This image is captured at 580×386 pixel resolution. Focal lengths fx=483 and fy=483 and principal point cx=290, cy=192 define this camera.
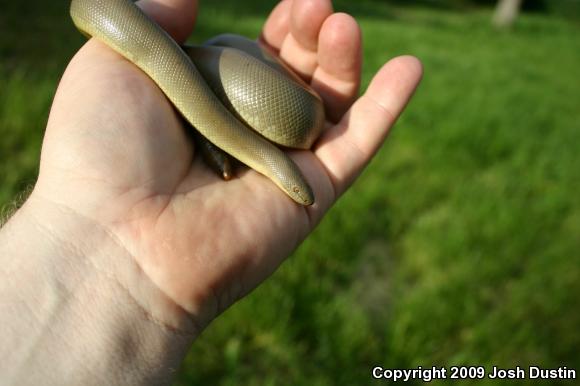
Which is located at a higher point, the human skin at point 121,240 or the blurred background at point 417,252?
the human skin at point 121,240

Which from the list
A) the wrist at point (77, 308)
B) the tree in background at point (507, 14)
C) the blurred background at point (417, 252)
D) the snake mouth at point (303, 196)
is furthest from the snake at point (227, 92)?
the tree in background at point (507, 14)

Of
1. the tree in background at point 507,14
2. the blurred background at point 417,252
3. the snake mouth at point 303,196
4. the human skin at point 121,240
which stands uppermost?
the human skin at point 121,240

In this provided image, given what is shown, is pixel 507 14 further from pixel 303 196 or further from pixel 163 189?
pixel 163 189

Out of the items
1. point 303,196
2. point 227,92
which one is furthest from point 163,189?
point 227,92

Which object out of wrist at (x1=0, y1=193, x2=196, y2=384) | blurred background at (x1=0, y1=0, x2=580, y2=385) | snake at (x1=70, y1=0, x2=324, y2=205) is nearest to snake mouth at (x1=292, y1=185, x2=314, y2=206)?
snake at (x1=70, y1=0, x2=324, y2=205)

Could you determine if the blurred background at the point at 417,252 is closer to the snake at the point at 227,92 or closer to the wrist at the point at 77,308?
the wrist at the point at 77,308

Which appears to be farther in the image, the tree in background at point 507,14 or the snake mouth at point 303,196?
the tree in background at point 507,14
